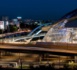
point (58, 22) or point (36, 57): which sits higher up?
point (58, 22)

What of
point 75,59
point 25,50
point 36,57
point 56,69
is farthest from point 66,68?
point 36,57

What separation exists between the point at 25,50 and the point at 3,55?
23.2ft

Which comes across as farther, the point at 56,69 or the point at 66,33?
the point at 66,33

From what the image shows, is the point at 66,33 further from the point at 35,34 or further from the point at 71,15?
the point at 35,34

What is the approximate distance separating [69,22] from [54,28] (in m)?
2.61

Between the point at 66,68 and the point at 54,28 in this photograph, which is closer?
the point at 66,68

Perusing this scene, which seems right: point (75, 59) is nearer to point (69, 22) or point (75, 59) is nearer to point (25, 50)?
point (25, 50)

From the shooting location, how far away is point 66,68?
21.4 metres

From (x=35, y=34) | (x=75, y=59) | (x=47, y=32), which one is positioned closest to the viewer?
(x=75, y=59)

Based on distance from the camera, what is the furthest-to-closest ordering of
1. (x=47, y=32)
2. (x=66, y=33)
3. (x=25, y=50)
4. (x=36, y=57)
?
(x=47, y=32)
(x=66, y=33)
(x=36, y=57)
(x=25, y=50)

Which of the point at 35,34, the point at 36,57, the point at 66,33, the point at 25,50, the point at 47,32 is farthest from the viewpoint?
the point at 35,34

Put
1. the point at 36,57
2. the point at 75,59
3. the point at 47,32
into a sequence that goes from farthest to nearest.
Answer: the point at 47,32, the point at 36,57, the point at 75,59

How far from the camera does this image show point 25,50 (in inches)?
984

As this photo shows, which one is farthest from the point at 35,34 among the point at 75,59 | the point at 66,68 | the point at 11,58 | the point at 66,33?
the point at 66,68
